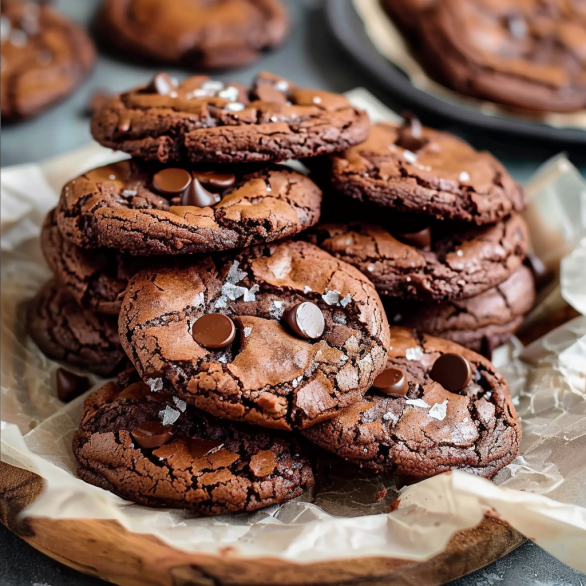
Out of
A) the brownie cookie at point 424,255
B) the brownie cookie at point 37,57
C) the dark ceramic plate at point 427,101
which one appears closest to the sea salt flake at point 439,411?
the brownie cookie at point 424,255

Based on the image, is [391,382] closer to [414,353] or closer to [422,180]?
[414,353]

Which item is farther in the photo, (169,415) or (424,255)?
(424,255)

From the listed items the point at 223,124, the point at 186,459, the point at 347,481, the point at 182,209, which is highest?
the point at 223,124

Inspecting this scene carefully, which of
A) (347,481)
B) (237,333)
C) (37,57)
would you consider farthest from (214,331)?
(37,57)

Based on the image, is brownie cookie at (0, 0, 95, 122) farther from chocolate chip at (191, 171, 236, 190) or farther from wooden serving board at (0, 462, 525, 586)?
wooden serving board at (0, 462, 525, 586)

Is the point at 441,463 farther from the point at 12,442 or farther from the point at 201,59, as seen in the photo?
the point at 201,59

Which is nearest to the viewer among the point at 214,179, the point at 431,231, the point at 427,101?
the point at 214,179
